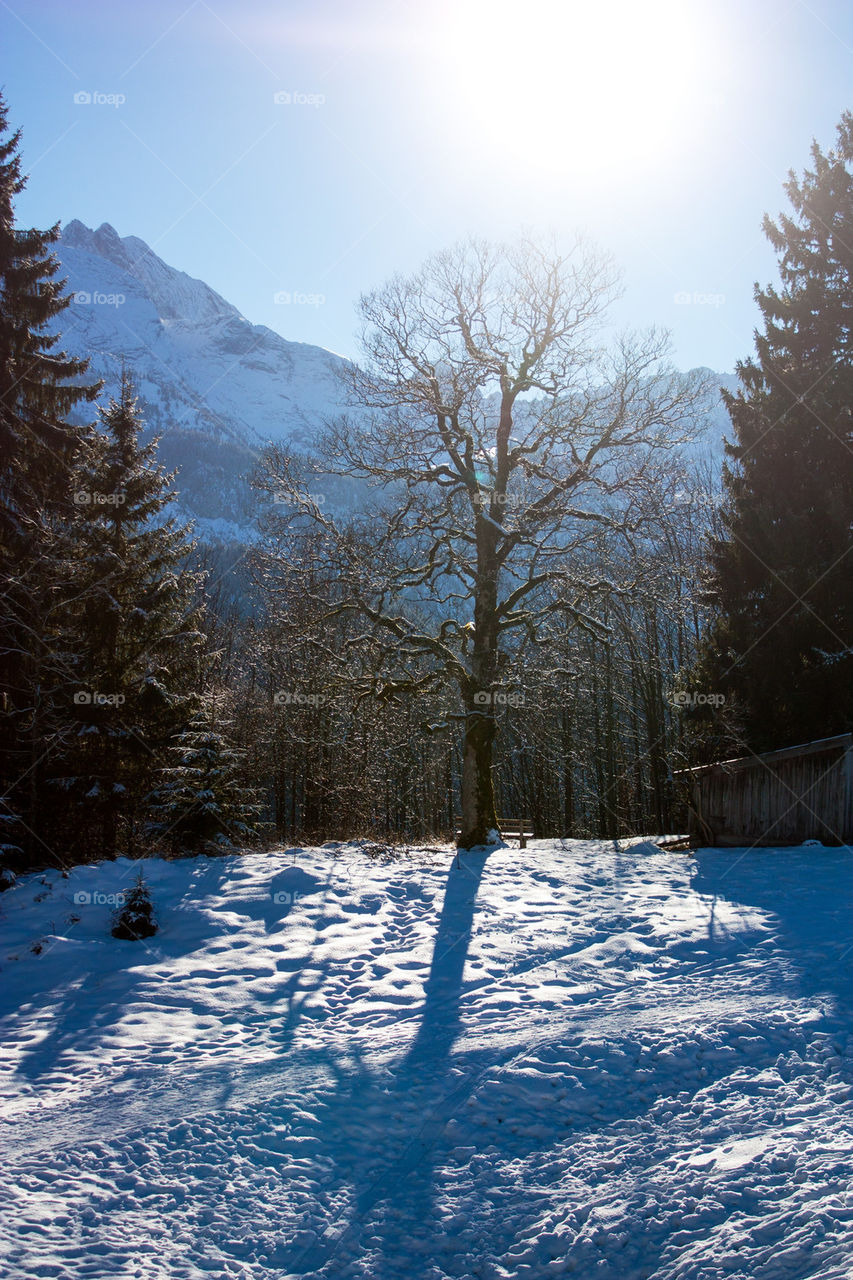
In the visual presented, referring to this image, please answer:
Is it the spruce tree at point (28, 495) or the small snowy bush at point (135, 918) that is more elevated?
the spruce tree at point (28, 495)

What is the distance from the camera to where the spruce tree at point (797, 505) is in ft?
47.6

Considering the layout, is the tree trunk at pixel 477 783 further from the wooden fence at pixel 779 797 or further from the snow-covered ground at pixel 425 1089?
the wooden fence at pixel 779 797

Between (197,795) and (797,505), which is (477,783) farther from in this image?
(797,505)

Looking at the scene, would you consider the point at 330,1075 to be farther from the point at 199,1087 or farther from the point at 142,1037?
the point at 142,1037

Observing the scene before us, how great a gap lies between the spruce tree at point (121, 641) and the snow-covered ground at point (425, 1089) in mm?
4238

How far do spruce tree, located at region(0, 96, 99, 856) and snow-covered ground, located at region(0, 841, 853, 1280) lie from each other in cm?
341

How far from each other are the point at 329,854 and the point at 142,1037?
6121 mm

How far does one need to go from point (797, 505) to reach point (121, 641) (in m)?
14.8

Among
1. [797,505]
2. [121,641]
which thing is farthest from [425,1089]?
[797,505]

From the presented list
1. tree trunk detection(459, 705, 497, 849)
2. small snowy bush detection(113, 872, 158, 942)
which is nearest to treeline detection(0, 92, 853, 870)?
tree trunk detection(459, 705, 497, 849)

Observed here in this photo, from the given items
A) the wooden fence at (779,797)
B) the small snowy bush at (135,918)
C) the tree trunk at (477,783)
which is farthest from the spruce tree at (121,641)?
the wooden fence at (779,797)

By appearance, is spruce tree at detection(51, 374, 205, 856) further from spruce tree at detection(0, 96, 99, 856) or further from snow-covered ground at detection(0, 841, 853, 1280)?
snow-covered ground at detection(0, 841, 853, 1280)

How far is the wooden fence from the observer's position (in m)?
12.2

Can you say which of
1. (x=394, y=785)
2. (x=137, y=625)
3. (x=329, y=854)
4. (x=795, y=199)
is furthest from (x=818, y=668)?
(x=394, y=785)
